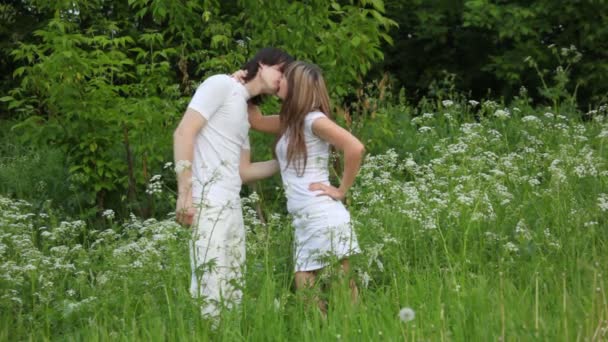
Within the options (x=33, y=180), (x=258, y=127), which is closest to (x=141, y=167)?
(x=33, y=180)

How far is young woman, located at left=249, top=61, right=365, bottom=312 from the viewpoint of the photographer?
4969 millimetres

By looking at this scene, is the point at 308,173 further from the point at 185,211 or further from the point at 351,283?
the point at 185,211

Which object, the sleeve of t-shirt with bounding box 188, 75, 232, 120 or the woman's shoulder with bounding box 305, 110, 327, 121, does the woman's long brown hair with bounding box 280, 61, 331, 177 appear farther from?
the sleeve of t-shirt with bounding box 188, 75, 232, 120

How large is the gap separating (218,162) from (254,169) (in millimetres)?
538


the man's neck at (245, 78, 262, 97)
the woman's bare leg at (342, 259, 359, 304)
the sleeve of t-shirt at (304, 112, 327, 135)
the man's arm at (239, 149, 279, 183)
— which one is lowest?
the woman's bare leg at (342, 259, 359, 304)

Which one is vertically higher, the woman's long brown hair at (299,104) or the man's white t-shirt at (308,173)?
the woman's long brown hair at (299,104)

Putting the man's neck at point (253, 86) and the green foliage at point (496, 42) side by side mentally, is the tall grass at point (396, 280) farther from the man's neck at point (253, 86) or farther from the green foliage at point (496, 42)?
the green foliage at point (496, 42)

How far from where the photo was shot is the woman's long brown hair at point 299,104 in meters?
5.03

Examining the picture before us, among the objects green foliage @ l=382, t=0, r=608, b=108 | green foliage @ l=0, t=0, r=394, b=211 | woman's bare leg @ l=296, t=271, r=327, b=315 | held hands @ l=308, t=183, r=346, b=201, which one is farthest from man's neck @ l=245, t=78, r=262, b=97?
green foliage @ l=382, t=0, r=608, b=108

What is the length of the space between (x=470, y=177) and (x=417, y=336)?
2429 millimetres

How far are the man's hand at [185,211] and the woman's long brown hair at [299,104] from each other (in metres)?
0.61

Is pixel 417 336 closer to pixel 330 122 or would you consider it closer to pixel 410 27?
pixel 330 122

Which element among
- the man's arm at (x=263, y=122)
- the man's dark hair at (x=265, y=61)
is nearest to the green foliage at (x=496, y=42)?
the man's arm at (x=263, y=122)

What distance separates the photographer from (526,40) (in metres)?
16.2
